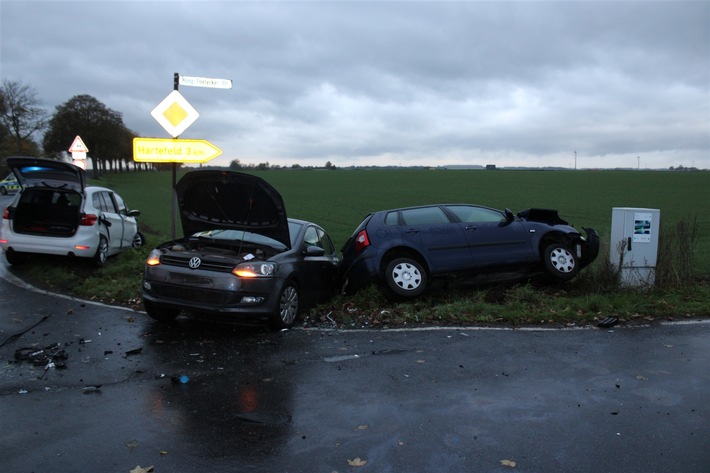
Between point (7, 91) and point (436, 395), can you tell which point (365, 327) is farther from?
point (7, 91)

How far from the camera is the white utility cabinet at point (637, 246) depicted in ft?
30.6

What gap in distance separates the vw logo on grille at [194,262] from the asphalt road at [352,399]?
84 centimetres

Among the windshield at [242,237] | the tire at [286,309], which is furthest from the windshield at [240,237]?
the tire at [286,309]

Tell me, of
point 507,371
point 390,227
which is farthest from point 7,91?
point 507,371

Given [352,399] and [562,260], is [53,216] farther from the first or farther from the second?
[562,260]

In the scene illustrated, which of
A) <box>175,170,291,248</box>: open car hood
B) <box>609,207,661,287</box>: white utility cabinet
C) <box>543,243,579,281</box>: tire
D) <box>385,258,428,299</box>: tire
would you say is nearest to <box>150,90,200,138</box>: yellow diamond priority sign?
<box>175,170,291,248</box>: open car hood

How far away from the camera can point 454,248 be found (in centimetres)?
907

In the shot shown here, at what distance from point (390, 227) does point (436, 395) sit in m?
4.27

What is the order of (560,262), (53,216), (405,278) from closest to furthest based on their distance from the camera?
(405,278)
(560,262)
(53,216)

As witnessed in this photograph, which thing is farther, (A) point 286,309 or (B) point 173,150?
(B) point 173,150

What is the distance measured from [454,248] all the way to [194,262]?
396 cm

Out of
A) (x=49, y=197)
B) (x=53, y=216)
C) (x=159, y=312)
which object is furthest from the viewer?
(x=53, y=216)

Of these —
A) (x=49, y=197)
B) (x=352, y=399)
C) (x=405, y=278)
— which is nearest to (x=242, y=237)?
(x=405, y=278)

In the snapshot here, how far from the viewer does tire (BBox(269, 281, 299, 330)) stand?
23.7 feet
